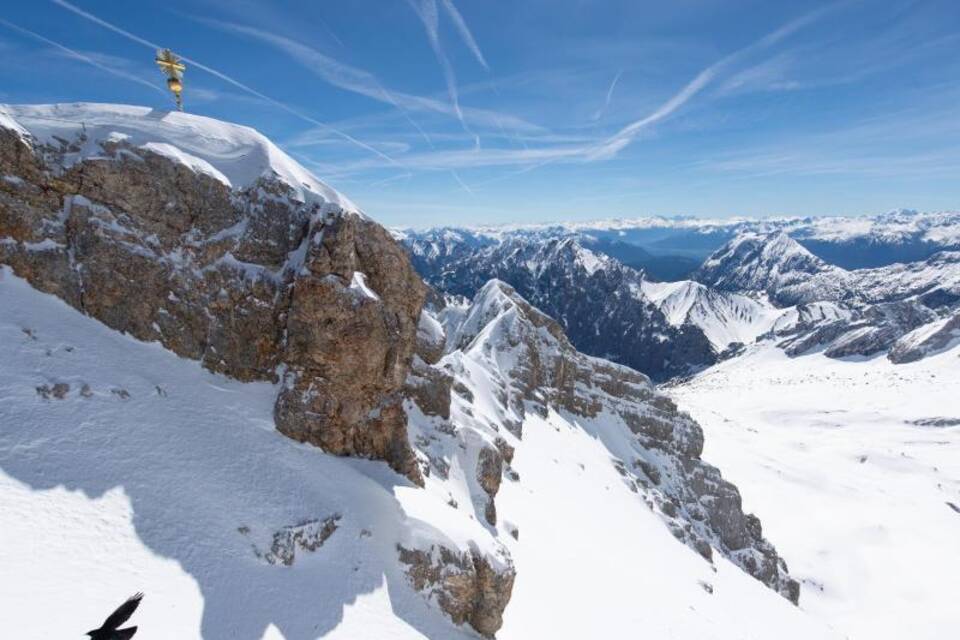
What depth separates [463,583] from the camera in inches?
984

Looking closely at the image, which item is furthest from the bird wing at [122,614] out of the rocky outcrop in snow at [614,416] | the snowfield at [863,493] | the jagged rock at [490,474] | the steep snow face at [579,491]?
the snowfield at [863,493]

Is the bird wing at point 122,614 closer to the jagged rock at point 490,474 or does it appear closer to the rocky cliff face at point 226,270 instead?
the rocky cliff face at point 226,270

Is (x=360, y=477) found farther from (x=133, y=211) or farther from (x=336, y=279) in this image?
(x=133, y=211)

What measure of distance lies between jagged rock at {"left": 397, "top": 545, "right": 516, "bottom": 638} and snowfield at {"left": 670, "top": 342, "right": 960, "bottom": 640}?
62999mm

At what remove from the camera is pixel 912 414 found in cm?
16475

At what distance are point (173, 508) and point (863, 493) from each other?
135m

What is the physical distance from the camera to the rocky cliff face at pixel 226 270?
2381 centimetres

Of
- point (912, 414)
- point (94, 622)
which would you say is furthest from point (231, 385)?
point (912, 414)

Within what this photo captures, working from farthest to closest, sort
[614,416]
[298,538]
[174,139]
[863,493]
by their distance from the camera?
[863,493] < [614,416] < [174,139] < [298,538]

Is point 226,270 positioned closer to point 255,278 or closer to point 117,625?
point 255,278

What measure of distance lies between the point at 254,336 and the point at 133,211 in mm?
8741

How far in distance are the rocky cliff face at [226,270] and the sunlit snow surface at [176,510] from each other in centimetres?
129

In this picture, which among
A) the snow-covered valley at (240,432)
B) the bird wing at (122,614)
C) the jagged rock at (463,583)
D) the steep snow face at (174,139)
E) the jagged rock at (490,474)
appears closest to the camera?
the bird wing at (122,614)

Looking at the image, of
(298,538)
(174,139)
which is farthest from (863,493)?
(174,139)
